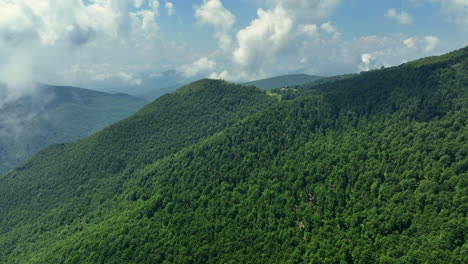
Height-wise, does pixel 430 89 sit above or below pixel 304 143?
above

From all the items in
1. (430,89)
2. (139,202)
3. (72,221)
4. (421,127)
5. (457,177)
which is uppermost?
(430,89)

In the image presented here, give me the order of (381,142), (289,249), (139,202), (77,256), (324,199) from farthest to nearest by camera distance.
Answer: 1. (139,202)
2. (381,142)
3. (77,256)
4. (324,199)
5. (289,249)

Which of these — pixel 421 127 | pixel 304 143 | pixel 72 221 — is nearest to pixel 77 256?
pixel 72 221

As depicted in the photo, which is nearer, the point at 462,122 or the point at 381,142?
the point at 462,122

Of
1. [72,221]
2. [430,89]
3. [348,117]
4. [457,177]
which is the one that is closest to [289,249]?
[457,177]

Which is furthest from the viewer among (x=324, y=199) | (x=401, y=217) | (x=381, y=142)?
(x=381, y=142)

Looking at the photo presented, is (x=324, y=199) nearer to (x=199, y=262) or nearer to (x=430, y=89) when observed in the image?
(x=199, y=262)

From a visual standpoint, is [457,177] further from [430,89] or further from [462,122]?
[430,89]
